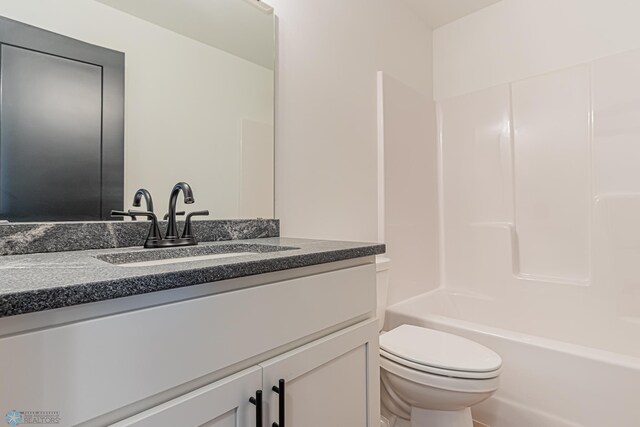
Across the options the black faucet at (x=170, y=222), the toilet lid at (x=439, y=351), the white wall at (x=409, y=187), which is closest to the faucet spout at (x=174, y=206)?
the black faucet at (x=170, y=222)

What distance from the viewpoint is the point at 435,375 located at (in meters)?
1.16

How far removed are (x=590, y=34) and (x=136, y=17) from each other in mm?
2313

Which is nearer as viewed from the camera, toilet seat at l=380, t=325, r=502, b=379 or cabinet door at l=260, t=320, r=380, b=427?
cabinet door at l=260, t=320, r=380, b=427

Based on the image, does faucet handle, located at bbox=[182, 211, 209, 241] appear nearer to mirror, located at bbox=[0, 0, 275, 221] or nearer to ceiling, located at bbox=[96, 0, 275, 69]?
mirror, located at bbox=[0, 0, 275, 221]

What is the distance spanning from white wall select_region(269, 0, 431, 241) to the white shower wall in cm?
82

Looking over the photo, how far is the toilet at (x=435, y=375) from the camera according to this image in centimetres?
113

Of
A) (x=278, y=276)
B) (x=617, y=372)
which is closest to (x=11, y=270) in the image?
(x=278, y=276)

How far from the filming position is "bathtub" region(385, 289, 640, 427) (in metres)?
1.22

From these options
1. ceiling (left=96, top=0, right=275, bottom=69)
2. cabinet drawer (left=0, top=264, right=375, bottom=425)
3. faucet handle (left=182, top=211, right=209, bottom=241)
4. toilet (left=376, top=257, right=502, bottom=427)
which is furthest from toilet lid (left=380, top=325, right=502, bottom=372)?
ceiling (left=96, top=0, right=275, bottom=69)

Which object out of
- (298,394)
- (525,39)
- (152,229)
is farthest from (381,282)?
(525,39)

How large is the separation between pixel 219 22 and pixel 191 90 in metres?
0.31

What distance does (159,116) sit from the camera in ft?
3.62

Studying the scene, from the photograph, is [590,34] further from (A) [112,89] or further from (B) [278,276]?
(A) [112,89]

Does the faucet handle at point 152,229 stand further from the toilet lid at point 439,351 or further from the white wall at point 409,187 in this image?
the white wall at point 409,187
